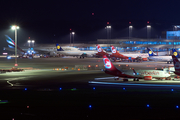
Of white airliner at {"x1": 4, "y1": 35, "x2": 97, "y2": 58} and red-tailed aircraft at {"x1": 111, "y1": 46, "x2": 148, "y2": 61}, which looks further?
white airliner at {"x1": 4, "y1": 35, "x2": 97, "y2": 58}

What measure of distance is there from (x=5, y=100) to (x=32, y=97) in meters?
2.35

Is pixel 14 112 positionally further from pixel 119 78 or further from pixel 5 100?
pixel 119 78

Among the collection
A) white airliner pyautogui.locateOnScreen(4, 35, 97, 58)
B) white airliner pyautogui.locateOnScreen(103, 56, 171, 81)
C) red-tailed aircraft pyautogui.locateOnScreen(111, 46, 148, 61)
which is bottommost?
white airliner pyautogui.locateOnScreen(103, 56, 171, 81)

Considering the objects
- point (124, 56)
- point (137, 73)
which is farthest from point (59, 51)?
point (137, 73)

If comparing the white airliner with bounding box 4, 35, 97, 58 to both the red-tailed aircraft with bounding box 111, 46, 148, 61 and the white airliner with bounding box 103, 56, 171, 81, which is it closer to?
the red-tailed aircraft with bounding box 111, 46, 148, 61

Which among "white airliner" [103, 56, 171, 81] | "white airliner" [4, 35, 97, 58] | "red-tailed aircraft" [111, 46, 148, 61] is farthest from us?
"white airliner" [4, 35, 97, 58]

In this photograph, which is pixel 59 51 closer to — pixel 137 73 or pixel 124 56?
pixel 124 56

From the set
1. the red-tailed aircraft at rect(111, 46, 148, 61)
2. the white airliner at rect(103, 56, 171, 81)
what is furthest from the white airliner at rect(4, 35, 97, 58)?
the white airliner at rect(103, 56, 171, 81)

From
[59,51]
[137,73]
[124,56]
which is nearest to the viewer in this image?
[137,73]

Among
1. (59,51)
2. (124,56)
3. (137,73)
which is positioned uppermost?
(59,51)

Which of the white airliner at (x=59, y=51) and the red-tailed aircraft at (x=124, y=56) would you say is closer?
the red-tailed aircraft at (x=124, y=56)

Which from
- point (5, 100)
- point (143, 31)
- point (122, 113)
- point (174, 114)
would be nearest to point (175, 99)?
point (174, 114)

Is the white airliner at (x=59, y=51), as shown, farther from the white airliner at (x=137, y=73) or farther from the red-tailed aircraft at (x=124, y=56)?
the white airliner at (x=137, y=73)

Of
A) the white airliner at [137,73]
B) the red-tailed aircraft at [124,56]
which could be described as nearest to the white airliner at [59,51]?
the red-tailed aircraft at [124,56]
